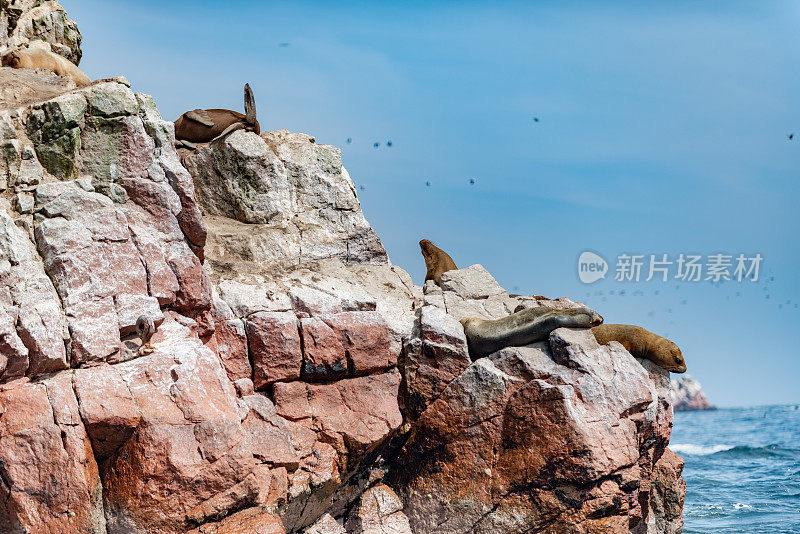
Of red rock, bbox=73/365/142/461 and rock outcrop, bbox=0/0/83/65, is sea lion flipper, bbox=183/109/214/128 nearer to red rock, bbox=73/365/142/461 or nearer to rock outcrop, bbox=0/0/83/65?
rock outcrop, bbox=0/0/83/65

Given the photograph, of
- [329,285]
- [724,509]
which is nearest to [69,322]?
[329,285]

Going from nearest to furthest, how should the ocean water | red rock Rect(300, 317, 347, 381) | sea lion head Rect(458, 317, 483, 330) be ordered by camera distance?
red rock Rect(300, 317, 347, 381), sea lion head Rect(458, 317, 483, 330), the ocean water

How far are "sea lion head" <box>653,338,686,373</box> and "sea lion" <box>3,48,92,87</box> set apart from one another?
816cm

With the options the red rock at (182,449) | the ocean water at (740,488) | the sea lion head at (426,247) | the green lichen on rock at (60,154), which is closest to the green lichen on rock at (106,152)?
the green lichen on rock at (60,154)

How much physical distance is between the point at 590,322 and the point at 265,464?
433 centimetres

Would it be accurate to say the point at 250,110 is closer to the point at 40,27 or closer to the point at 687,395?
the point at 40,27

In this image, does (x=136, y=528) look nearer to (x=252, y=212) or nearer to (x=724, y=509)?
(x=252, y=212)

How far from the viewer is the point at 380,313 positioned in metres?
10.4

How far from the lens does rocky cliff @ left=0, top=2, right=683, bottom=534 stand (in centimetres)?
802

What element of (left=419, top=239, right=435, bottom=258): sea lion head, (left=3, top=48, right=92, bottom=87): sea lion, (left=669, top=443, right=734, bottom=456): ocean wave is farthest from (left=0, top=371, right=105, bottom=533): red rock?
(left=669, top=443, right=734, bottom=456): ocean wave

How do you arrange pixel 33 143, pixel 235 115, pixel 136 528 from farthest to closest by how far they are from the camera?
pixel 235 115 → pixel 33 143 → pixel 136 528

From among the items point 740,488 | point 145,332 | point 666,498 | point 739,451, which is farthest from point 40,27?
point 739,451

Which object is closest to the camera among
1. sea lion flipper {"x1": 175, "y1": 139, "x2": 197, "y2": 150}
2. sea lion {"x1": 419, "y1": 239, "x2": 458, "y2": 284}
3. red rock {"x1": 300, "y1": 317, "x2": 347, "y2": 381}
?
red rock {"x1": 300, "y1": 317, "x2": 347, "y2": 381}

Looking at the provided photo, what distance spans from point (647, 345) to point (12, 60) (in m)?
9.03
